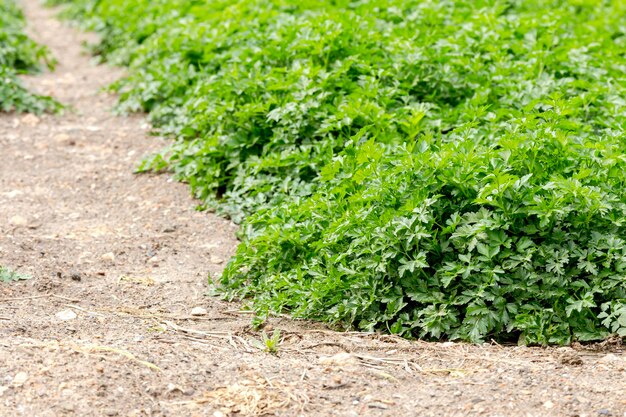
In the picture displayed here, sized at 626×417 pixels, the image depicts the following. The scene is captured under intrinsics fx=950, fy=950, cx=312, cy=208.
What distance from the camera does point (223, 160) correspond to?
5863 millimetres

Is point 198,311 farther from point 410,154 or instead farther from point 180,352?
point 410,154

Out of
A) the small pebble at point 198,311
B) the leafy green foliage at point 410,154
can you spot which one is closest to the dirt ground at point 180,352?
the small pebble at point 198,311

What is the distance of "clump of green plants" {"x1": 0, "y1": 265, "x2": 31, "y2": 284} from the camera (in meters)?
4.50

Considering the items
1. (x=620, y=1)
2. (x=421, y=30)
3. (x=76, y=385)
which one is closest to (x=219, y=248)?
(x=76, y=385)

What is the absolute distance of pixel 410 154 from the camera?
14.0 ft

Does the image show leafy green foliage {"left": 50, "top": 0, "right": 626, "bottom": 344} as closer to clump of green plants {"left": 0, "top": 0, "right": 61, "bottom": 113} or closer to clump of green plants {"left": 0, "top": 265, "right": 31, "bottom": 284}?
clump of green plants {"left": 0, "top": 0, "right": 61, "bottom": 113}

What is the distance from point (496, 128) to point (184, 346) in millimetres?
2031

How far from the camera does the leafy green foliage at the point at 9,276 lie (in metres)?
4.50

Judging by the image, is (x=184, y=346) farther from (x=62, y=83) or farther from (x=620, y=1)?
(x=620, y=1)

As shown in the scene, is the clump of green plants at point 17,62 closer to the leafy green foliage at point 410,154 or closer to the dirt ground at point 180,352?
the leafy green foliage at point 410,154

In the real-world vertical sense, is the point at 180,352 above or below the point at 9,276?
above

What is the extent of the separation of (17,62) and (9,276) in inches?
185

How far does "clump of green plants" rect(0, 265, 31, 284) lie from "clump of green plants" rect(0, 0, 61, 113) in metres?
3.11

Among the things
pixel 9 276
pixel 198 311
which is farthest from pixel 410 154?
pixel 9 276
